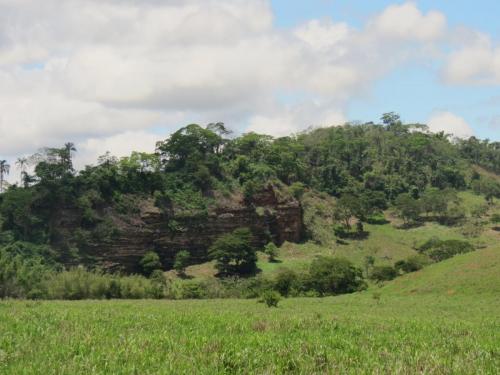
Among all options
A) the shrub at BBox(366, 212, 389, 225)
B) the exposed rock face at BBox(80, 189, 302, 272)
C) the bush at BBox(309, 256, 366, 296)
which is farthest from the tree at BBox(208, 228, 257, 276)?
the shrub at BBox(366, 212, 389, 225)

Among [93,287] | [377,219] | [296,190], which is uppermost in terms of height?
[296,190]

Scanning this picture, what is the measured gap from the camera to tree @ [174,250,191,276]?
102m

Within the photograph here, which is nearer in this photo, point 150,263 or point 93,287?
point 93,287

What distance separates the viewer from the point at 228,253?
10200 cm

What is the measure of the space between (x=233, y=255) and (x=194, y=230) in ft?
47.2

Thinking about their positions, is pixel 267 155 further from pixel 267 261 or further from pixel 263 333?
pixel 263 333

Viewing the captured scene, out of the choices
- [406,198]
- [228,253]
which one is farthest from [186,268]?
[406,198]

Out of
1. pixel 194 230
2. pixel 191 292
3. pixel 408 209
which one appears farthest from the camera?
pixel 408 209

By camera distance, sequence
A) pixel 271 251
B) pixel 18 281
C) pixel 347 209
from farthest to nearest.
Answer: pixel 347 209 < pixel 271 251 < pixel 18 281

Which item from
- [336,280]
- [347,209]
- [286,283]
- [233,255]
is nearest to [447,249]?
[336,280]

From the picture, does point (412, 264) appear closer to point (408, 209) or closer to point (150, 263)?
point (150, 263)

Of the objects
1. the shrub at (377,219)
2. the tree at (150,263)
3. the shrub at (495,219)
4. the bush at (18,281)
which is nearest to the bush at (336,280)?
the tree at (150,263)

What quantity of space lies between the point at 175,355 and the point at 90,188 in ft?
319

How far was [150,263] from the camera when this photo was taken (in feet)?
333
